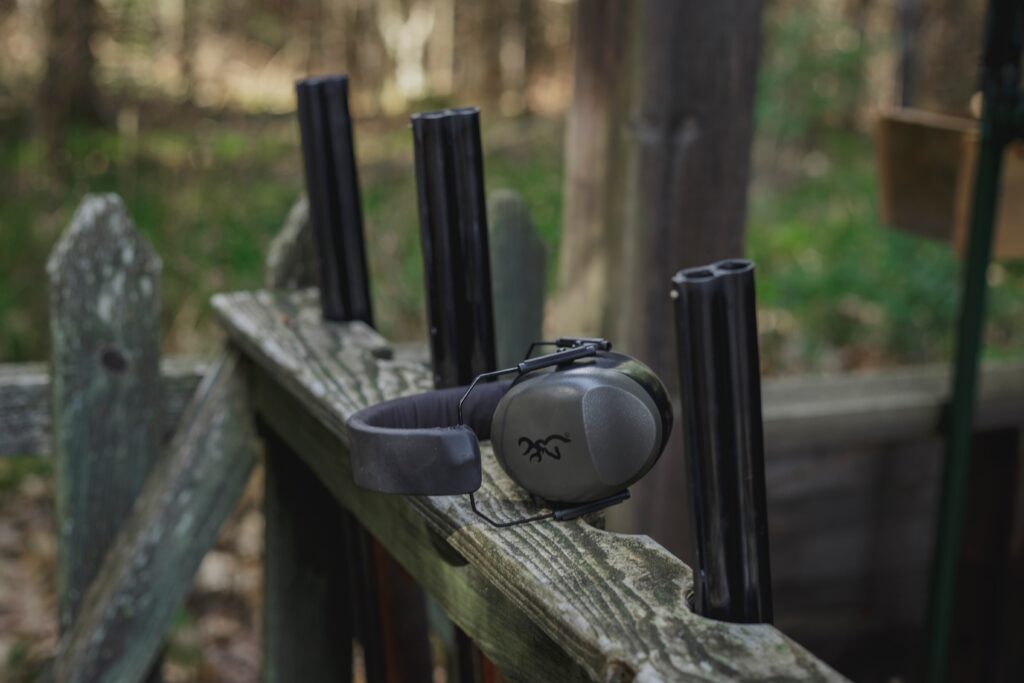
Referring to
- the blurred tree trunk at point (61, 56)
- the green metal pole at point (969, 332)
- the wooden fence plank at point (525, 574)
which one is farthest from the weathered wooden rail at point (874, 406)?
the blurred tree trunk at point (61, 56)

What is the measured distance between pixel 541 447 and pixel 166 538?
1014 mm

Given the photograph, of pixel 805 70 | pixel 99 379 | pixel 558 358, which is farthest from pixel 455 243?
pixel 805 70

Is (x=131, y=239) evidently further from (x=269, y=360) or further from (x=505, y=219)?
(x=505, y=219)

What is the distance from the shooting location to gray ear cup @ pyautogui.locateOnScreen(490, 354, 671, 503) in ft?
3.20

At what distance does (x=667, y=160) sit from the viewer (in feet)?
6.25

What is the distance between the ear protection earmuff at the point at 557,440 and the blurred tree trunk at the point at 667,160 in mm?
926

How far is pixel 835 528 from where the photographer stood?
9.20 feet

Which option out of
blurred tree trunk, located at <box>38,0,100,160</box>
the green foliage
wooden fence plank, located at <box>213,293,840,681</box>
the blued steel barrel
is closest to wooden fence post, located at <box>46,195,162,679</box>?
wooden fence plank, located at <box>213,293,840,681</box>

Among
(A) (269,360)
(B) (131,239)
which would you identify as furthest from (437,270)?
(B) (131,239)

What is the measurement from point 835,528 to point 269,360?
5.60ft

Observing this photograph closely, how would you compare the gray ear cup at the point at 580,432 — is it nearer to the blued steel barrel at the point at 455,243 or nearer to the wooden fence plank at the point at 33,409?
the blued steel barrel at the point at 455,243

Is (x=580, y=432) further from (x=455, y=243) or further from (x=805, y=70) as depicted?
(x=805, y=70)

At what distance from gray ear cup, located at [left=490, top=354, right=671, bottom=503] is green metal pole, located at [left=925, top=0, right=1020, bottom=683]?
150cm

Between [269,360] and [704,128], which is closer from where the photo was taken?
[269,360]
